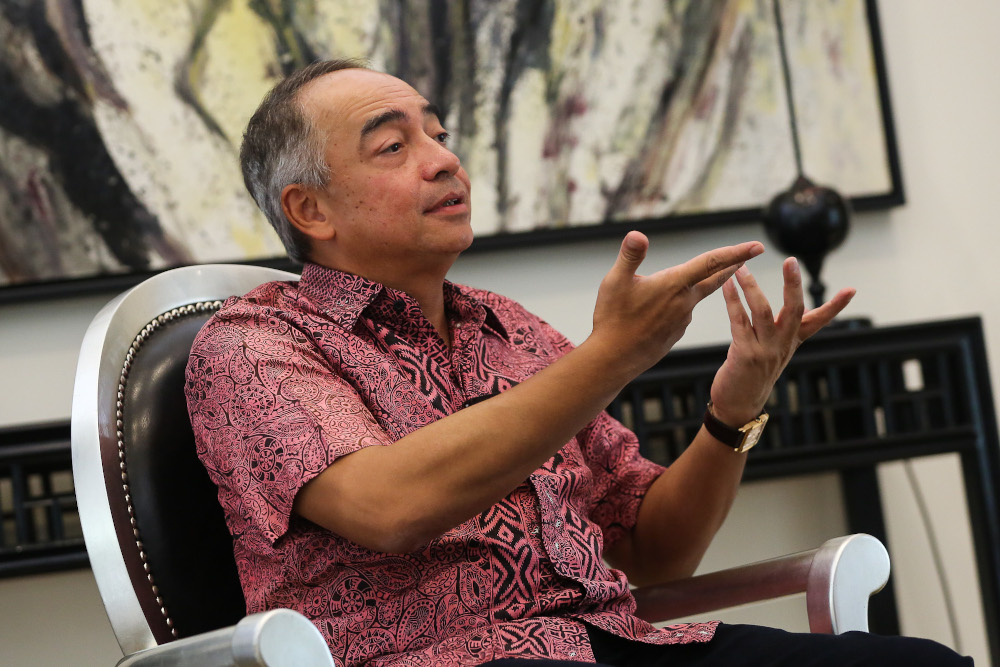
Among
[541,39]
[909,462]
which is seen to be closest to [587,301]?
[541,39]

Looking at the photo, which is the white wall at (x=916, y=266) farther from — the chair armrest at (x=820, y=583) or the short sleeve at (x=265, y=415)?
the short sleeve at (x=265, y=415)

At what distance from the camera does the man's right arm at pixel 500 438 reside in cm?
95

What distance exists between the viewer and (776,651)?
111 cm

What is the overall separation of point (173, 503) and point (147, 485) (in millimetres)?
38

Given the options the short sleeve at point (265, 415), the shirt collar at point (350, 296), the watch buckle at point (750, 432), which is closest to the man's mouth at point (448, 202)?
the shirt collar at point (350, 296)

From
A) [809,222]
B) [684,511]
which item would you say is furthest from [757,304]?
[809,222]

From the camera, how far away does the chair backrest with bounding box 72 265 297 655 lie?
1032 mm

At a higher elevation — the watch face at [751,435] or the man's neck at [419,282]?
the man's neck at [419,282]

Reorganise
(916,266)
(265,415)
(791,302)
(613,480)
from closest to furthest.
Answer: (265,415) → (791,302) → (613,480) → (916,266)

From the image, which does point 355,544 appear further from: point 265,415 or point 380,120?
point 380,120

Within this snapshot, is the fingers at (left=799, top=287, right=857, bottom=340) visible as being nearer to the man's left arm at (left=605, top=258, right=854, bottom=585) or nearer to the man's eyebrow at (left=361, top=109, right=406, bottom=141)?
the man's left arm at (left=605, top=258, right=854, bottom=585)

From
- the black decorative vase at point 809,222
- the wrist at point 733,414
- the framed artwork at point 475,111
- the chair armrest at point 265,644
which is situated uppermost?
the framed artwork at point 475,111

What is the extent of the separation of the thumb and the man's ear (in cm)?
48

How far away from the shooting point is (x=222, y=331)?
1102mm
